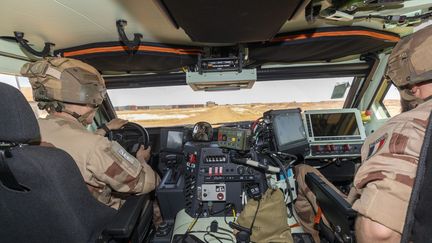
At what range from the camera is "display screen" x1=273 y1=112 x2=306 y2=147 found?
6.09 feet

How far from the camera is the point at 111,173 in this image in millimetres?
1291

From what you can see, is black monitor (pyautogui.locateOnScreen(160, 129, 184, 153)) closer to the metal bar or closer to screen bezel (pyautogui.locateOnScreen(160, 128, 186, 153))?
screen bezel (pyautogui.locateOnScreen(160, 128, 186, 153))

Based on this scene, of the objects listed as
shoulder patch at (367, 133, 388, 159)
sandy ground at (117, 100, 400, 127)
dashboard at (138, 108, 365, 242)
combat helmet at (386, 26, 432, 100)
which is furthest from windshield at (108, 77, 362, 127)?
shoulder patch at (367, 133, 388, 159)

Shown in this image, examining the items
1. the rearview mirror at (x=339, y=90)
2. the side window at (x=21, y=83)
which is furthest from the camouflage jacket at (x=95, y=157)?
the rearview mirror at (x=339, y=90)

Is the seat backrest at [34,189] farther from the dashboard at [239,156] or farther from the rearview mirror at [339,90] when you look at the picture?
the rearview mirror at [339,90]

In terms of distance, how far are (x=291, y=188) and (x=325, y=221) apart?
43cm

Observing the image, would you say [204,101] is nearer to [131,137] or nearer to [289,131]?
[131,137]

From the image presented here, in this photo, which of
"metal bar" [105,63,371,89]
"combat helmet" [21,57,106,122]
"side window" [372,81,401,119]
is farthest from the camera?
"side window" [372,81,401,119]

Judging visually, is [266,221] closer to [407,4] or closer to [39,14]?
[407,4]

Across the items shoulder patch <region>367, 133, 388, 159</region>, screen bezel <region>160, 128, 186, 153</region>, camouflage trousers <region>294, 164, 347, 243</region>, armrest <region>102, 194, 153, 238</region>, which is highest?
shoulder patch <region>367, 133, 388, 159</region>

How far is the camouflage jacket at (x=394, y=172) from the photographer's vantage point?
0.77 meters

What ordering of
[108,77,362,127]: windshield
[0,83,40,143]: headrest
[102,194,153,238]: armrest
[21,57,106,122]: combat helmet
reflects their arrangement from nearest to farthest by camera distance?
[0,83,40,143]: headrest, [102,194,153,238]: armrest, [21,57,106,122]: combat helmet, [108,77,362,127]: windshield

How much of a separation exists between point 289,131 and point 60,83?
5.36 feet

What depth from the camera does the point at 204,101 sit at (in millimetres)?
2771
